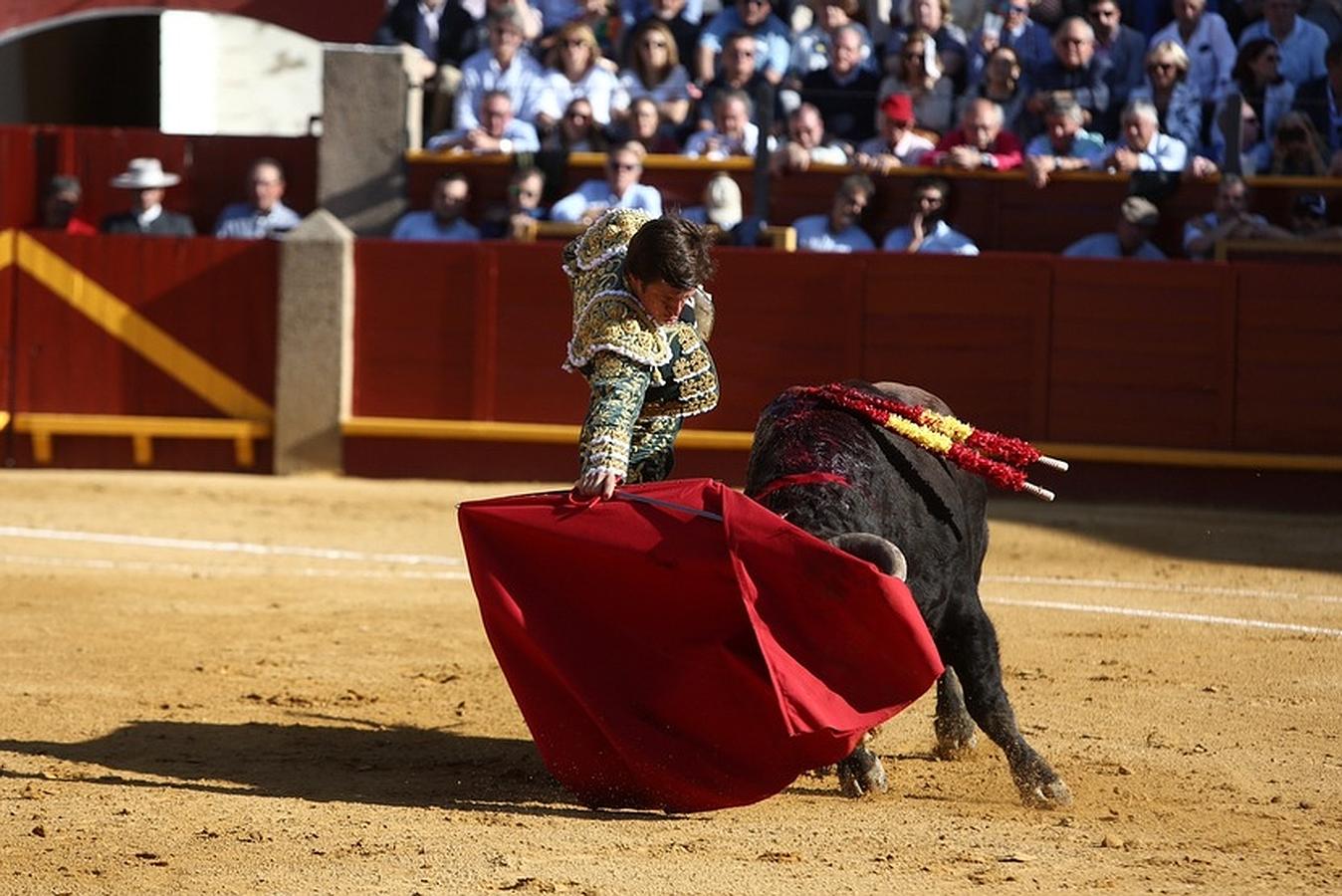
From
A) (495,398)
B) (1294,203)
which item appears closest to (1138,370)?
(1294,203)

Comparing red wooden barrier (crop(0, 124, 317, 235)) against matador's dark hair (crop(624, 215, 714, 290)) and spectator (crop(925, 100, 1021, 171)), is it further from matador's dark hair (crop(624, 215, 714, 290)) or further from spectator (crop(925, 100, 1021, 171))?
matador's dark hair (crop(624, 215, 714, 290))

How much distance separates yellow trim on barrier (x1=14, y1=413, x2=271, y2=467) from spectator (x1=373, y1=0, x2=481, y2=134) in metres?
1.72

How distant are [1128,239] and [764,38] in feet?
6.23

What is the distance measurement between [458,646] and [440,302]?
368cm

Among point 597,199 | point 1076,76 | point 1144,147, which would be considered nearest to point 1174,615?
point 1144,147

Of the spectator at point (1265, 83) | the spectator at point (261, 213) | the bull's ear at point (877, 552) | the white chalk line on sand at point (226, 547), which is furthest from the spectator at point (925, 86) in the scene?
the bull's ear at point (877, 552)

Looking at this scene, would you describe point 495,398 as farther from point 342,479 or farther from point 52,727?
→ point 52,727

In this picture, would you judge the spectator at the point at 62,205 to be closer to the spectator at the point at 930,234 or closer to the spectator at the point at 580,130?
the spectator at the point at 580,130

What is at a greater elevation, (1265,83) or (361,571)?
Answer: (1265,83)

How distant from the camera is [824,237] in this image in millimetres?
9125

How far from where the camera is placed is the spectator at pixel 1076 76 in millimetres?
8688

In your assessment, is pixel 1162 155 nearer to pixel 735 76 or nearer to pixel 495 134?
pixel 735 76

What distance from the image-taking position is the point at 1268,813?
13.1ft

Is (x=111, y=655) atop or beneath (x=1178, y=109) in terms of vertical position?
beneath
